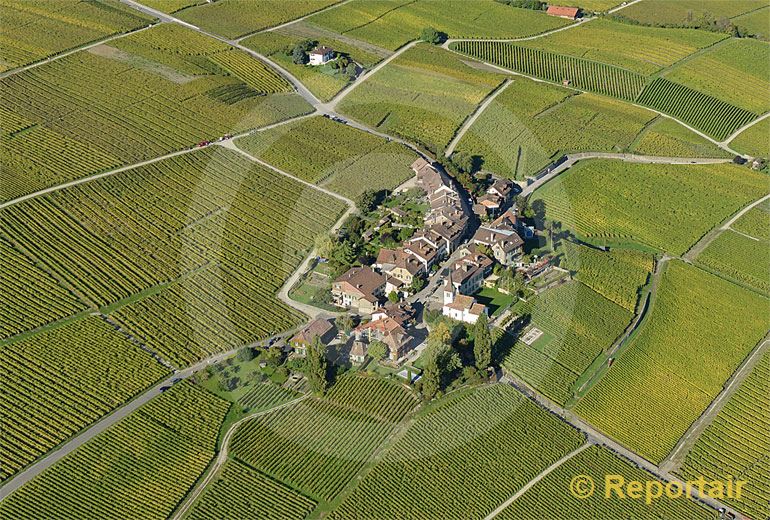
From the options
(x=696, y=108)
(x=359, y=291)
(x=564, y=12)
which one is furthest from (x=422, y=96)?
(x=359, y=291)

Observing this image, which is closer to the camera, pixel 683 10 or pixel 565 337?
pixel 565 337

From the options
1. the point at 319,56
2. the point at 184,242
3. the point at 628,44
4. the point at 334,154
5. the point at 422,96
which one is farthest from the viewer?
the point at 628,44

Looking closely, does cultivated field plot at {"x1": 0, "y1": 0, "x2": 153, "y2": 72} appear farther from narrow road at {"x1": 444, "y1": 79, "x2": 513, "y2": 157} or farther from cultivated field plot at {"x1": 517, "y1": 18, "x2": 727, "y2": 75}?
cultivated field plot at {"x1": 517, "y1": 18, "x2": 727, "y2": 75}

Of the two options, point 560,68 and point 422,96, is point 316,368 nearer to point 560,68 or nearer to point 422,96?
point 422,96

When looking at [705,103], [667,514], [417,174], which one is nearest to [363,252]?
[417,174]

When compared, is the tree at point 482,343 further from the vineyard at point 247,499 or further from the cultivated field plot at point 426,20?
the cultivated field plot at point 426,20

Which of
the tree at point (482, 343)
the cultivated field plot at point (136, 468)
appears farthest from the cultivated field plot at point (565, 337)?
the cultivated field plot at point (136, 468)

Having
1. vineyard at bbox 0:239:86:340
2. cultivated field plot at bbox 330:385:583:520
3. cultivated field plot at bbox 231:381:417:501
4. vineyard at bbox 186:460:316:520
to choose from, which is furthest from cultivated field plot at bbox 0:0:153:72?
cultivated field plot at bbox 330:385:583:520
